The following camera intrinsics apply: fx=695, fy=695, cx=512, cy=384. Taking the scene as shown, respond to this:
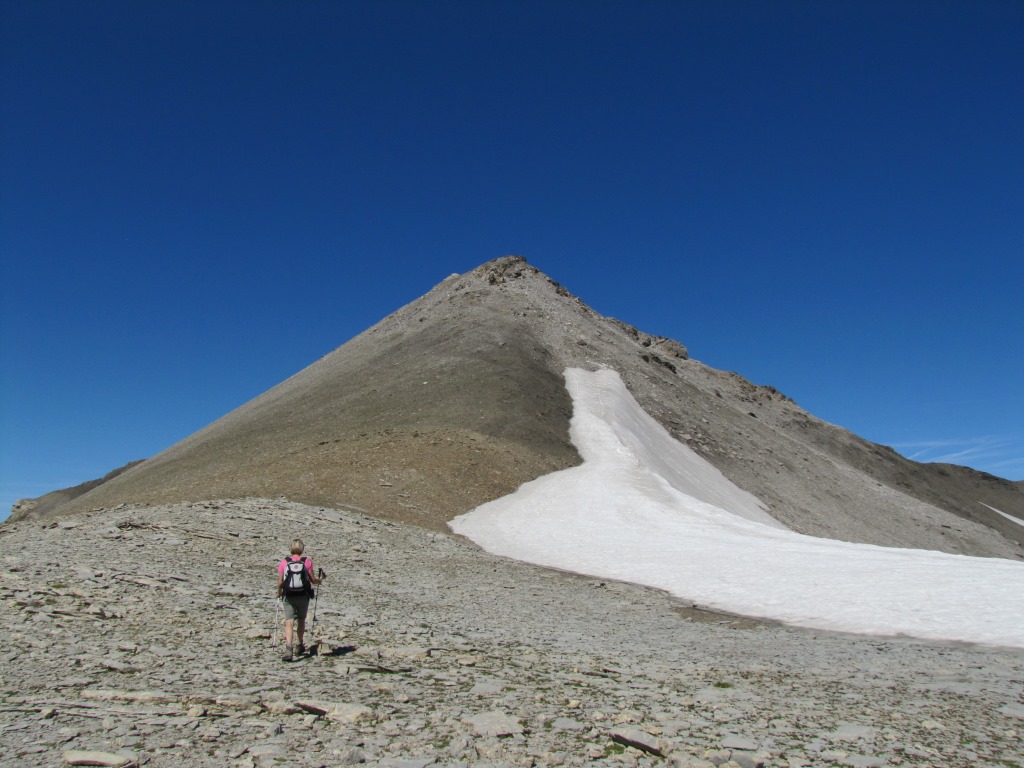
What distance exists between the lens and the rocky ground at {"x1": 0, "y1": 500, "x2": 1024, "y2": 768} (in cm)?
714

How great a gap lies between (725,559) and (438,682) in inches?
598

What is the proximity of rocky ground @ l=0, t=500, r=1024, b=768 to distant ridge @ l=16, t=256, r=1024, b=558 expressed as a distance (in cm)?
1537

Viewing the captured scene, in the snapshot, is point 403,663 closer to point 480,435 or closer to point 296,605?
point 296,605

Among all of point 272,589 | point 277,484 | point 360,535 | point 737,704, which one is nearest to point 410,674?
point 737,704

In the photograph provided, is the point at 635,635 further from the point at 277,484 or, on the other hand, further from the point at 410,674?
the point at 277,484

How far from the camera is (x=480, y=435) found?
42.6m

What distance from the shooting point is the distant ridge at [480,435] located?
35.4 meters

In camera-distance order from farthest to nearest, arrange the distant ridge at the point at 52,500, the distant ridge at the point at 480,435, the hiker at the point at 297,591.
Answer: the distant ridge at the point at 52,500
the distant ridge at the point at 480,435
the hiker at the point at 297,591

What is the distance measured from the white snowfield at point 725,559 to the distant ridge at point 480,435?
3.31 meters

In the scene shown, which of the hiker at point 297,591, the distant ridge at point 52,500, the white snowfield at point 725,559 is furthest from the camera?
the distant ridge at point 52,500

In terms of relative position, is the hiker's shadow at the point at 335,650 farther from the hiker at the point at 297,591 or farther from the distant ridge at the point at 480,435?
the distant ridge at the point at 480,435

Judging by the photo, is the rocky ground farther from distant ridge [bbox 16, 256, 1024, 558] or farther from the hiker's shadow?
distant ridge [bbox 16, 256, 1024, 558]

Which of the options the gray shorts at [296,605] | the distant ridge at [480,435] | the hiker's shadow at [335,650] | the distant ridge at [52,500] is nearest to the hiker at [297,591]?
the gray shorts at [296,605]

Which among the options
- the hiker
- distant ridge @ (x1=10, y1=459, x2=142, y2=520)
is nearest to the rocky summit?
the hiker
